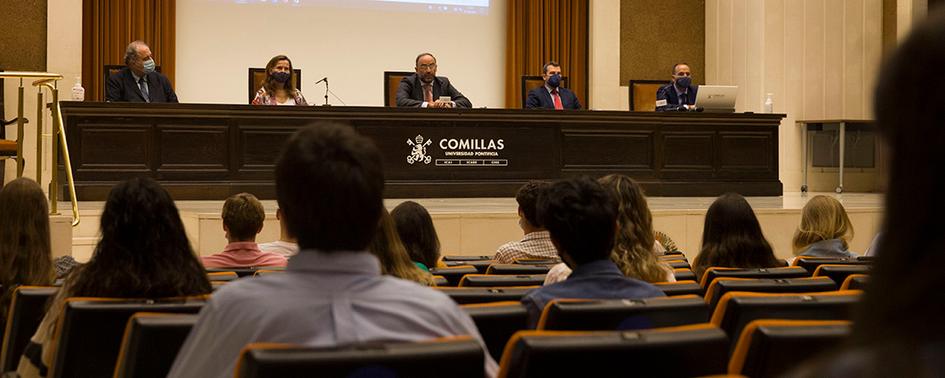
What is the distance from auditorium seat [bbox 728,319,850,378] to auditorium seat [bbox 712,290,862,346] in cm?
45

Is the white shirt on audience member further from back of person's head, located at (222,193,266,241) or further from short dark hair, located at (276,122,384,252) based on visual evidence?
short dark hair, located at (276,122,384,252)

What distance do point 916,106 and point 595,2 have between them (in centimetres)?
1241

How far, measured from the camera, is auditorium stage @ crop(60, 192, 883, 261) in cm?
688

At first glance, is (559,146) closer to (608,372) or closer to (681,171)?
(681,171)

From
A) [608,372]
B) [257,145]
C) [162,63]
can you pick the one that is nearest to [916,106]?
[608,372]

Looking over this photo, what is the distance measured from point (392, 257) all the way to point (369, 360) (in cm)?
166

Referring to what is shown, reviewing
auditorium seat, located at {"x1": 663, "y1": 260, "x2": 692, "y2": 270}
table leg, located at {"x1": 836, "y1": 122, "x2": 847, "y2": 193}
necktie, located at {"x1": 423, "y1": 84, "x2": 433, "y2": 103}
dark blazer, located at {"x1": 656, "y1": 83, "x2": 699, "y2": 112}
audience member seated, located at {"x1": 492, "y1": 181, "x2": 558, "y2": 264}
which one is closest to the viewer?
auditorium seat, located at {"x1": 663, "y1": 260, "x2": 692, "y2": 270}

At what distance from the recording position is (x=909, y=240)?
603mm

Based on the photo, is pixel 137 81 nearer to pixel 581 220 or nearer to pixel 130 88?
pixel 130 88

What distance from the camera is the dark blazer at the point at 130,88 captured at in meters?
8.61

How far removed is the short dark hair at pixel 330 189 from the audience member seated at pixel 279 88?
739 cm

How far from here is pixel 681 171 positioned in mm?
9734

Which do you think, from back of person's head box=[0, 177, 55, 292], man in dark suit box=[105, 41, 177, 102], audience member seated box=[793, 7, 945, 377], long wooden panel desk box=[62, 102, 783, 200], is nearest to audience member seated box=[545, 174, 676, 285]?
back of person's head box=[0, 177, 55, 292]

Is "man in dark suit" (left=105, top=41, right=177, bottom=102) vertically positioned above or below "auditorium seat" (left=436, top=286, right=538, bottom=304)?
above
